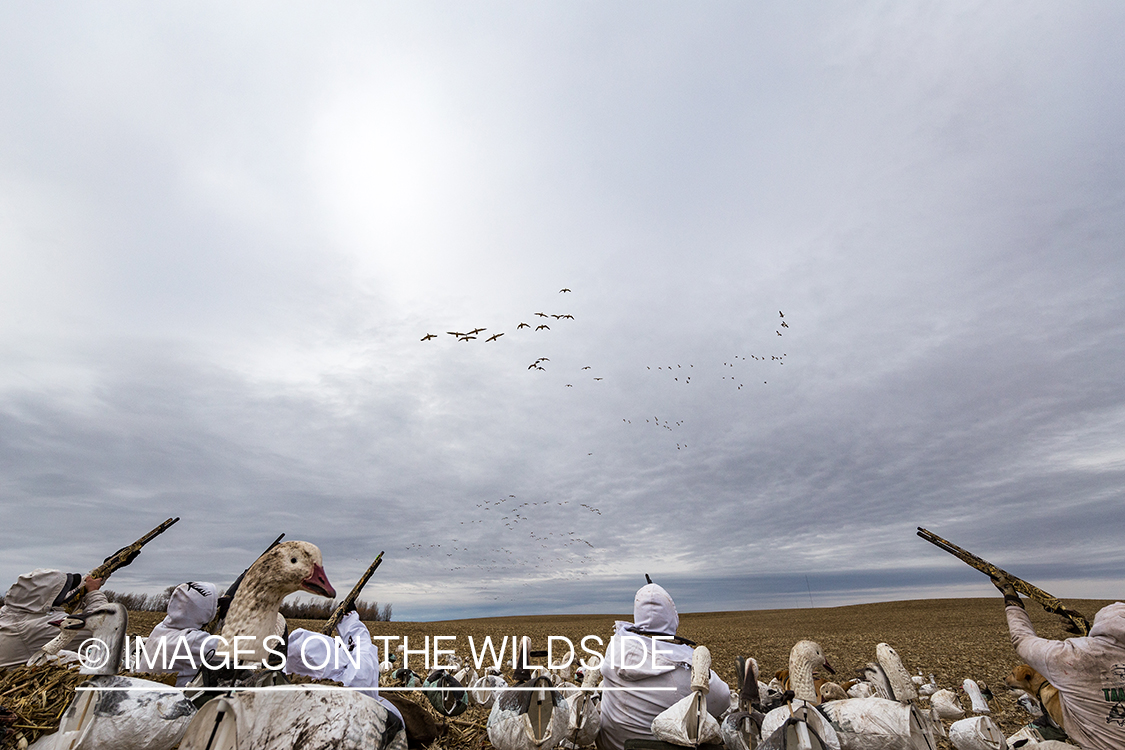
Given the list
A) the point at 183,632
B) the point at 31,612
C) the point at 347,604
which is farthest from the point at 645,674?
the point at 31,612

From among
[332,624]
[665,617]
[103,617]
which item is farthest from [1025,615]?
[103,617]

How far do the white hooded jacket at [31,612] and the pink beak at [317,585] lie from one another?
3.60 meters

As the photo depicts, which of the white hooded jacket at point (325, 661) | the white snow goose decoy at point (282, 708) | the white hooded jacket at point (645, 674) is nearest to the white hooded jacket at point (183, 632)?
the white hooded jacket at point (325, 661)

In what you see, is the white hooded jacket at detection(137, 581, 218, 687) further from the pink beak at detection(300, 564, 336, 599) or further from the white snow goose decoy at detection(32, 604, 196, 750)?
the pink beak at detection(300, 564, 336, 599)

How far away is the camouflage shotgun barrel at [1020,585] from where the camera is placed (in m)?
5.36

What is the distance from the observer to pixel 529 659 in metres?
6.74

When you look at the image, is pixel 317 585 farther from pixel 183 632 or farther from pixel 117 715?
pixel 183 632

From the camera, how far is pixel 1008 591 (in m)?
5.75

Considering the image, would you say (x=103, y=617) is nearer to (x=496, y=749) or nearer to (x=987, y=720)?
(x=496, y=749)

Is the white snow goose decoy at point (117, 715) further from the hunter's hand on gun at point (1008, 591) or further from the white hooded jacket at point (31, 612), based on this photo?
the hunter's hand on gun at point (1008, 591)

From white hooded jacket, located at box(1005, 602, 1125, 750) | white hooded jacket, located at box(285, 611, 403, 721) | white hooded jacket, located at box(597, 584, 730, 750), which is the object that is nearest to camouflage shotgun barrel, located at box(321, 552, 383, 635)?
white hooded jacket, located at box(285, 611, 403, 721)

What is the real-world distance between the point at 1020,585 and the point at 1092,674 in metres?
1.07

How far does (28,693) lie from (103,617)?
108 centimetres

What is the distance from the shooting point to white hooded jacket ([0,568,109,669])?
5555 mm
